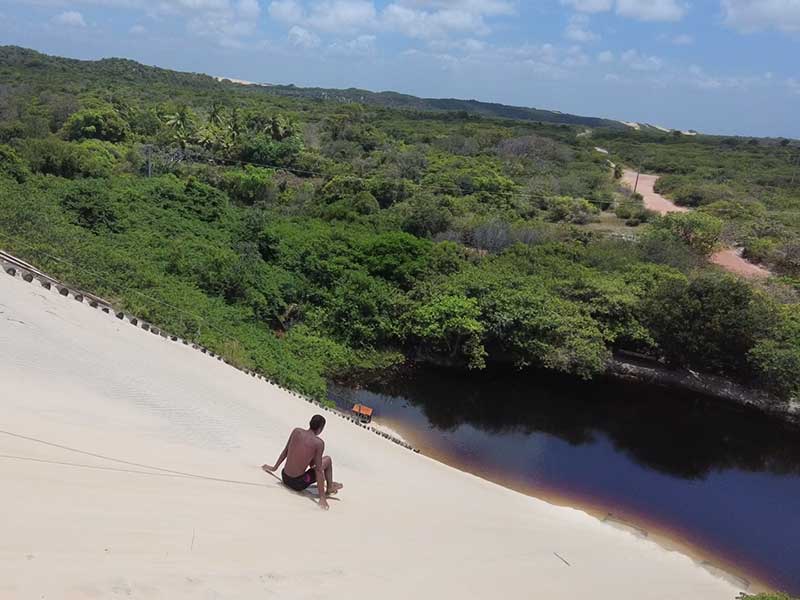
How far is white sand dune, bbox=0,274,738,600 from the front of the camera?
365 cm

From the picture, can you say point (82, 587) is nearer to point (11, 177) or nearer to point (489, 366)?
point (489, 366)

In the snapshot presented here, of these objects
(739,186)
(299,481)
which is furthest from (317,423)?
(739,186)

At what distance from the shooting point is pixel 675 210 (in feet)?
144

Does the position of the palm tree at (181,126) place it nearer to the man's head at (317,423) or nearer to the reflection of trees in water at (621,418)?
the reflection of trees in water at (621,418)

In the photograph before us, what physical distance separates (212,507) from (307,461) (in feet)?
4.27

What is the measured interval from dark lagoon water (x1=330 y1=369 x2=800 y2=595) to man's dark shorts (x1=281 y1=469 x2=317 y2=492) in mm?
10219

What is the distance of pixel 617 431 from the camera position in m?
18.3

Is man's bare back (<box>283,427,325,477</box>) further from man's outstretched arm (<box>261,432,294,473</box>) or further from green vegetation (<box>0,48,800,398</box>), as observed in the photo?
green vegetation (<box>0,48,800,398</box>)

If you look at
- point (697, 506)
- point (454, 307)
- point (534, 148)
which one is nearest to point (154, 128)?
point (534, 148)

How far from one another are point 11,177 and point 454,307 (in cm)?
2183

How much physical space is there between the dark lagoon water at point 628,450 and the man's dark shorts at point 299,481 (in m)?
10.2

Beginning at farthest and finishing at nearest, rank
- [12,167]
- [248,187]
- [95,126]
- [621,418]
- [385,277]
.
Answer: [95,126]
[248,187]
[12,167]
[385,277]
[621,418]

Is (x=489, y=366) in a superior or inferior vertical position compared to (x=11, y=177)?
inferior

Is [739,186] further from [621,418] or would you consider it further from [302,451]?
[302,451]
